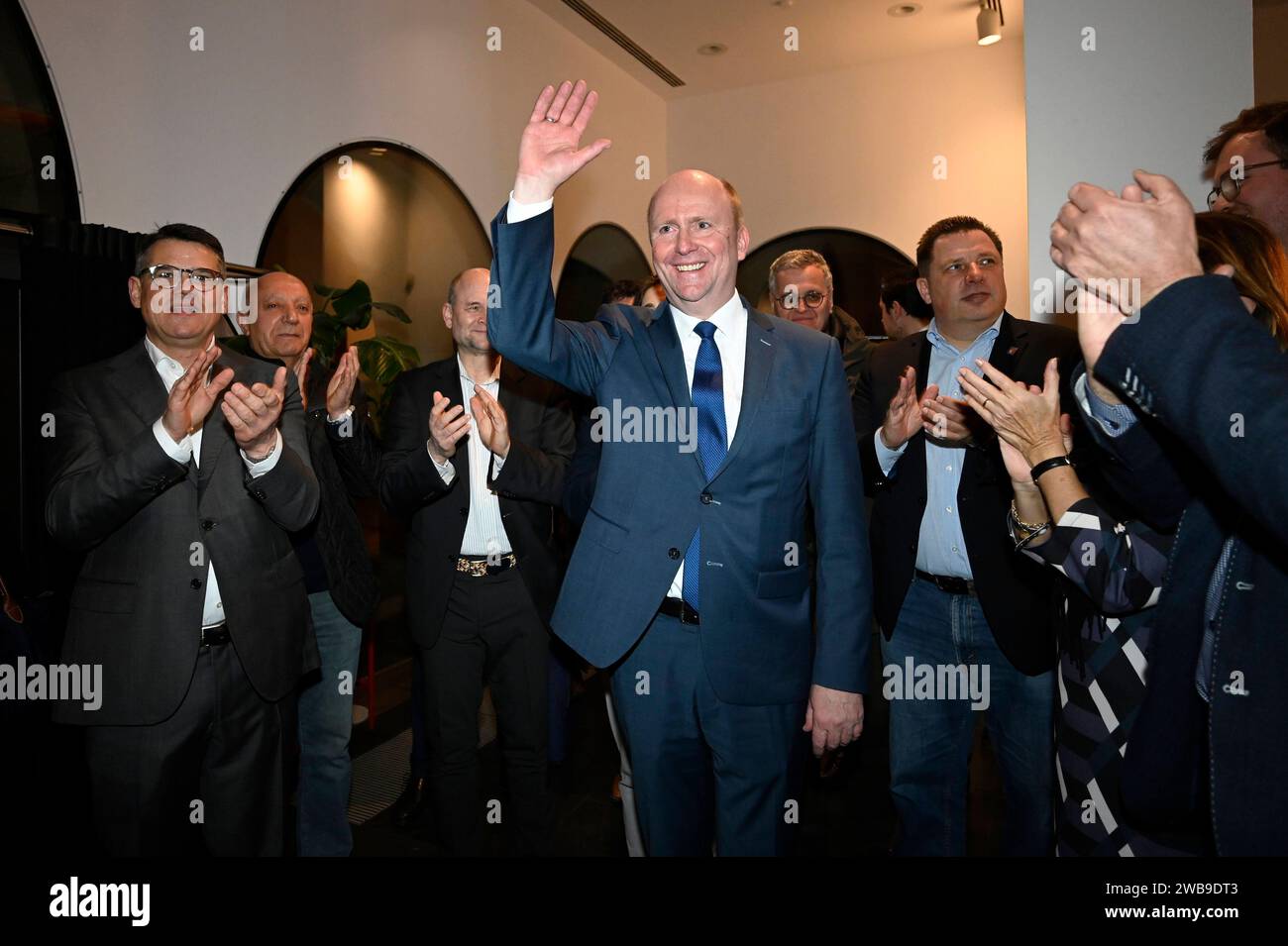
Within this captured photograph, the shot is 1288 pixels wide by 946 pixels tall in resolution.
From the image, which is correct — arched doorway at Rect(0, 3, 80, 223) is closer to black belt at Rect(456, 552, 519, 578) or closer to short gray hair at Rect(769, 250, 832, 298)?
black belt at Rect(456, 552, 519, 578)

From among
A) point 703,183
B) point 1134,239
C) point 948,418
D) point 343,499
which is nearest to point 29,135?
point 343,499

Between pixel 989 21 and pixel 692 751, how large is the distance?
6093 mm

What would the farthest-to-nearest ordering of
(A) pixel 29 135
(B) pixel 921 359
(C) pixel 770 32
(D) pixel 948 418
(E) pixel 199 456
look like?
(C) pixel 770 32 → (A) pixel 29 135 → (B) pixel 921 359 → (D) pixel 948 418 → (E) pixel 199 456

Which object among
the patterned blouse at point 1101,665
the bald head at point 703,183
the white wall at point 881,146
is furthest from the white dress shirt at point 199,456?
the white wall at point 881,146

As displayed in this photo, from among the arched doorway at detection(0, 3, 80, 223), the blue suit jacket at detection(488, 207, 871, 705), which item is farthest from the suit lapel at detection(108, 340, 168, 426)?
the arched doorway at detection(0, 3, 80, 223)

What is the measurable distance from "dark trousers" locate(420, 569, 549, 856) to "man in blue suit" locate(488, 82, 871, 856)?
0.84m

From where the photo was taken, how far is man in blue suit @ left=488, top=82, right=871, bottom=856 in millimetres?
1688

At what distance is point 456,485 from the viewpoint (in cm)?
259

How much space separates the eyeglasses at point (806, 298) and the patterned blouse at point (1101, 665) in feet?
5.95

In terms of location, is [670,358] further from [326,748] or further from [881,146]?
[881,146]

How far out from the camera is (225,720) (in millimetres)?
1942
